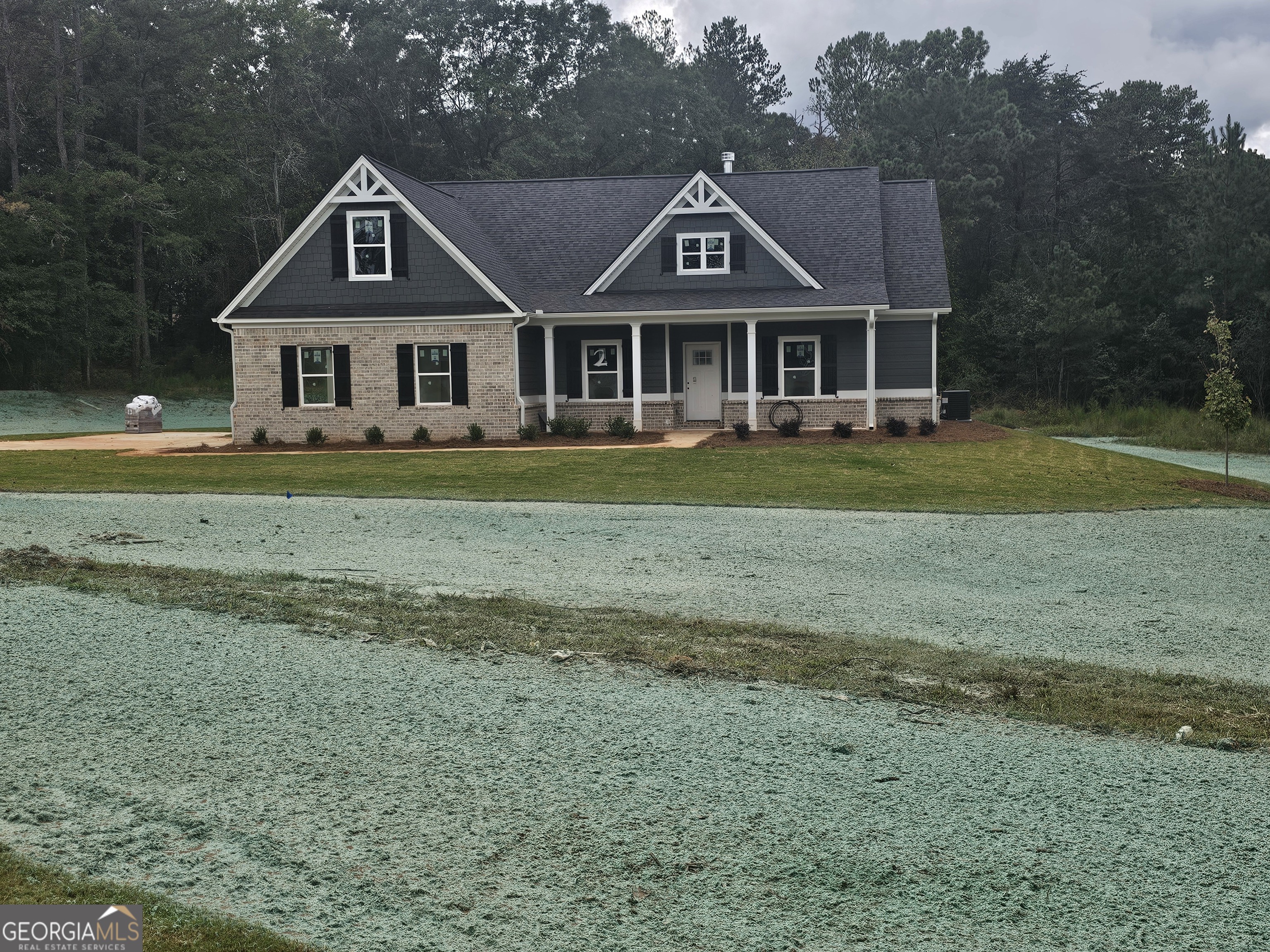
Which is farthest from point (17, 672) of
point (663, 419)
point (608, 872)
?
point (663, 419)

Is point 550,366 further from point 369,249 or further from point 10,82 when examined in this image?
point 10,82

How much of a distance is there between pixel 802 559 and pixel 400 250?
16726mm

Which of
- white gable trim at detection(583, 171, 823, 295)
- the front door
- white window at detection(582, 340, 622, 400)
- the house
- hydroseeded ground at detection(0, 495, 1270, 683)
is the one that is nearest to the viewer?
hydroseeded ground at detection(0, 495, 1270, 683)

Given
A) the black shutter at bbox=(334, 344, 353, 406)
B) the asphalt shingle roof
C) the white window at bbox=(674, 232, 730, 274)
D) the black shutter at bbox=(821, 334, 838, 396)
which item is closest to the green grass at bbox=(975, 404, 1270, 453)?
the asphalt shingle roof

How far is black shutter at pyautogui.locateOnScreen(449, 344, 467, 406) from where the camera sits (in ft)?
79.7

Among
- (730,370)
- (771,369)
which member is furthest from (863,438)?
(730,370)

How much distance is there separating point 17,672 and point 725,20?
7528 cm

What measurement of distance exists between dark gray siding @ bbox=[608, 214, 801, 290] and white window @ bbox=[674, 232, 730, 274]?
131 millimetres

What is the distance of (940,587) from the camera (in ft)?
30.1

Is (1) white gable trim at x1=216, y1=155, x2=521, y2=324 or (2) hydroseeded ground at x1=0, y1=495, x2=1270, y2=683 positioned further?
(1) white gable trim at x1=216, y1=155, x2=521, y2=324

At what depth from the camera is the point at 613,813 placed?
14.5ft

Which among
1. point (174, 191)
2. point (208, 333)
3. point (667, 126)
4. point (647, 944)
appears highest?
point (667, 126)

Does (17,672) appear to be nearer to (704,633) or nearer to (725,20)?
(704,633)

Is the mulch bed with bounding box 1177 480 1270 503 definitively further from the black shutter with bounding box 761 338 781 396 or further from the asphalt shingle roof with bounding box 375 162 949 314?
the black shutter with bounding box 761 338 781 396
